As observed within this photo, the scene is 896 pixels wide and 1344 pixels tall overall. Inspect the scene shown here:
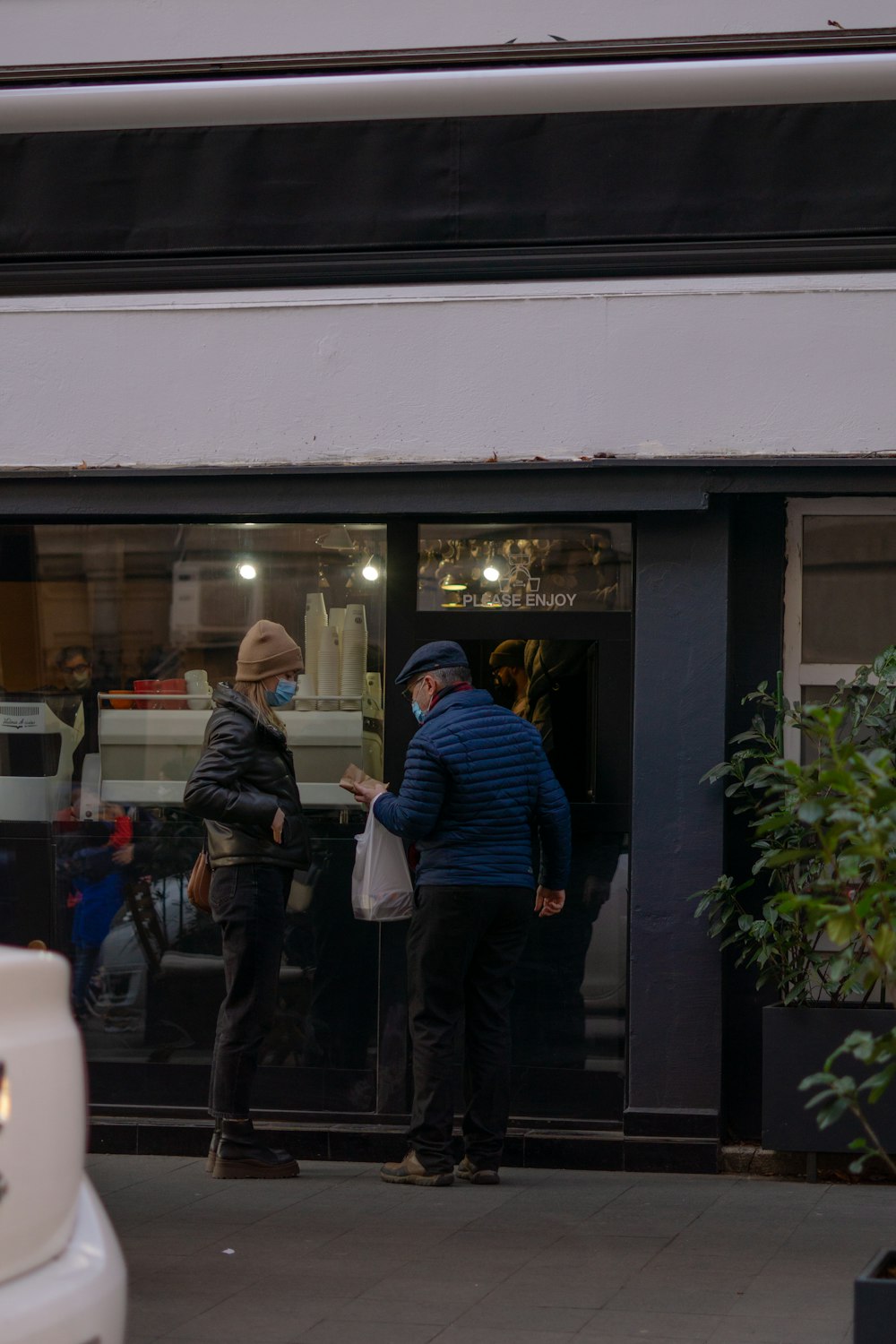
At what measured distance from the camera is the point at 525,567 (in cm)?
752

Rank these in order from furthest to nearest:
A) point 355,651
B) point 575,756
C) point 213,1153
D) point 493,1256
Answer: point 355,651
point 575,756
point 213,1153
point 493,1256

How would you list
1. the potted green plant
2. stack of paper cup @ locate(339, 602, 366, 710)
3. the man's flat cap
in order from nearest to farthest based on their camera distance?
the potted green plant → the man's flat cap → stack of paper cup @ locate(339, 602, 366, 710)

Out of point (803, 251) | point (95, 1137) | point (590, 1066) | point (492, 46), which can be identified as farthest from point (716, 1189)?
point (492, 46)

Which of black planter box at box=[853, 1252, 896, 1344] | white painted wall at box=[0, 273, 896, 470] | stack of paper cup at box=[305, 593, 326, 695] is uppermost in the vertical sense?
white painted wall at box=[0, 273, 896, 470]

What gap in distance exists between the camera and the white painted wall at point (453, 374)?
7.14 metres

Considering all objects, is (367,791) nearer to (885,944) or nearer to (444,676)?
(444,676)

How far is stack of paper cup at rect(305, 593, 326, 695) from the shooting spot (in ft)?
25.3

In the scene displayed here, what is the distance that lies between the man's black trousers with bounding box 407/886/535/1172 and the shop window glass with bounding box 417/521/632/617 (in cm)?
140

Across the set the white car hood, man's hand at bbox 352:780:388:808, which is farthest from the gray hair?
the white car hood

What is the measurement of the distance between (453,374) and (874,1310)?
450 centimetres

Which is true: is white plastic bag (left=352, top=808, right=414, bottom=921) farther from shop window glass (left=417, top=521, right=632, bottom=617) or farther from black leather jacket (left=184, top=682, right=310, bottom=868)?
shop window glass (left=417, top=521, right=632, bottom=617)

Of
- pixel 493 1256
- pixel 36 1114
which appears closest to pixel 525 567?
pixel 493 1256

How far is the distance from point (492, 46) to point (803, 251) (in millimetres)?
1676

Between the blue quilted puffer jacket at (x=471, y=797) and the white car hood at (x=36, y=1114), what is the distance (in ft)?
11.2
